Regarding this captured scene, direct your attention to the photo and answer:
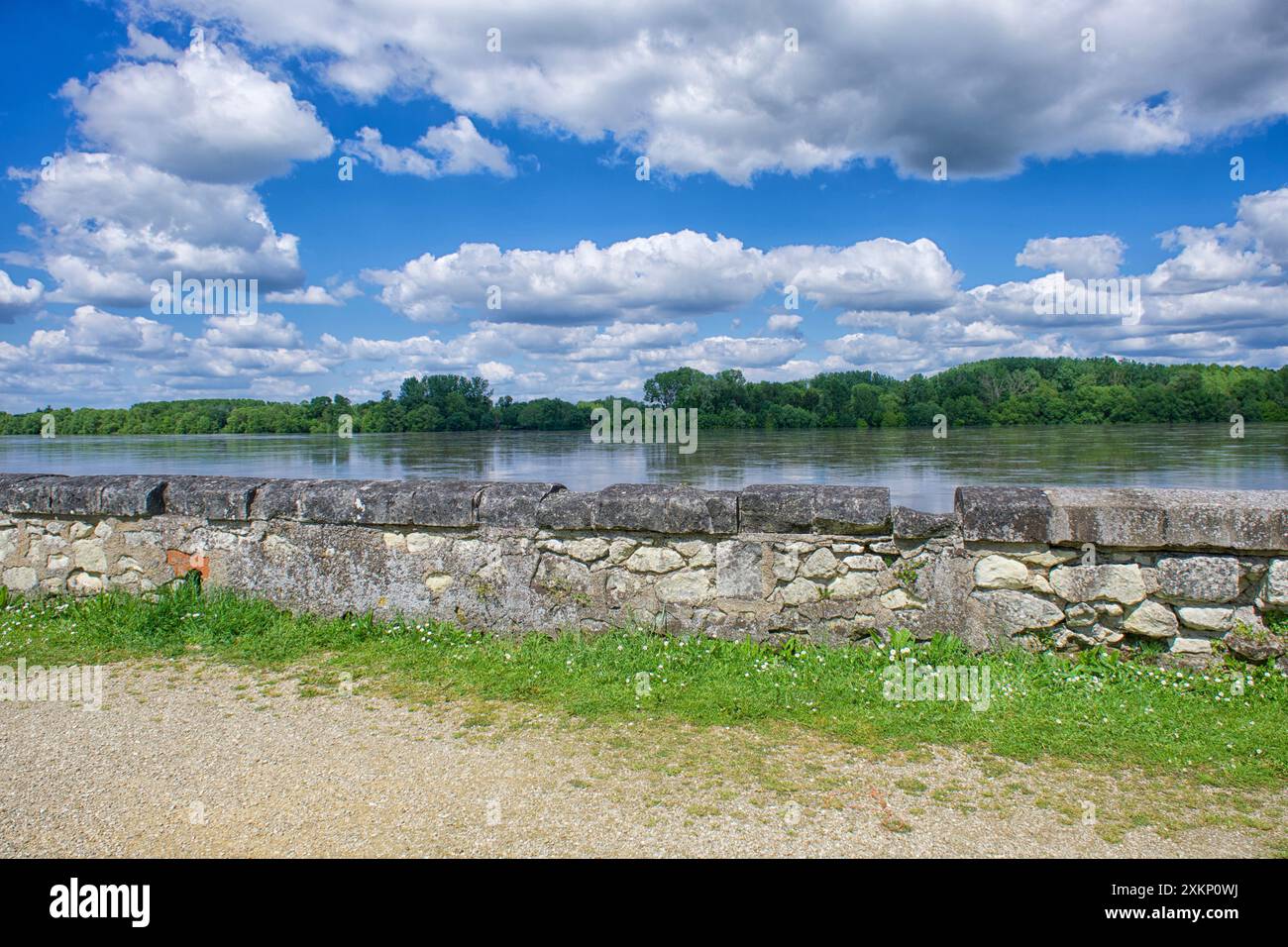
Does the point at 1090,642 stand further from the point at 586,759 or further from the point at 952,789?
the point at 586,759

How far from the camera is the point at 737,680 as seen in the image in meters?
5.07

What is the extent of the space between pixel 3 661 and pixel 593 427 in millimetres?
6469

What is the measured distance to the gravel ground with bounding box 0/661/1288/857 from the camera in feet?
10.6

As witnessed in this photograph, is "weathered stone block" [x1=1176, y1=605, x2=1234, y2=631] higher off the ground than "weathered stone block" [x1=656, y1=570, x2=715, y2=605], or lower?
lower

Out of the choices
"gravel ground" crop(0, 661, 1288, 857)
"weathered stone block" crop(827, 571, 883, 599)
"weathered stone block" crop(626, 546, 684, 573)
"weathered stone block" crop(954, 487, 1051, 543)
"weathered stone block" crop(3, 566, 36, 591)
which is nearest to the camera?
"gravel ground" crop(0, 661, 1288, 857)

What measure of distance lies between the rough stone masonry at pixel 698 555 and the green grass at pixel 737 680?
0.20 metres

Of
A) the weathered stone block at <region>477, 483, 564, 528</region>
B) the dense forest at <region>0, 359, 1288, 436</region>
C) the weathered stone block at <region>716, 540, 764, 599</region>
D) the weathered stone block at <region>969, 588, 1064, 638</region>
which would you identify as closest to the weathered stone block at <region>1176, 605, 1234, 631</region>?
the weathered stone block at <region>969, 588, 1064, 638</region>

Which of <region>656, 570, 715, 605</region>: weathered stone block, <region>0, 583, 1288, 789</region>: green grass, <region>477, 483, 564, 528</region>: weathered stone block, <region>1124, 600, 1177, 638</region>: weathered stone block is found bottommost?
<region>0, 583, 1288, 789</region>: green grass

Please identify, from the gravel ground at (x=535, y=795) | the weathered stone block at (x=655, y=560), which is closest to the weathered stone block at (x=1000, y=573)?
the gravel ground at (x=535, y=795)

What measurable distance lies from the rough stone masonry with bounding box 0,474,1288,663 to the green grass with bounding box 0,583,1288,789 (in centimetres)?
20

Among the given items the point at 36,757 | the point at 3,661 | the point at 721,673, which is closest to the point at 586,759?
the point at 721,673

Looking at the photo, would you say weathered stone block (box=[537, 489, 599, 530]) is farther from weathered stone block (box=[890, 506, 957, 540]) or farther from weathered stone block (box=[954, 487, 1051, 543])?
weathered stone block (box=[954, 487, 1051, 543])

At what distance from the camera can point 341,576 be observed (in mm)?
6395

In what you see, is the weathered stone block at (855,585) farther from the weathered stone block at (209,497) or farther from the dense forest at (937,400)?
the dense forest at (937,400)
